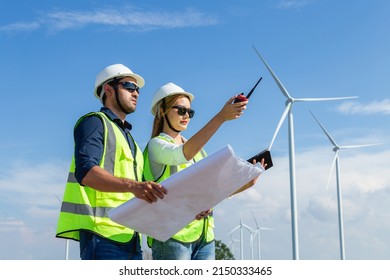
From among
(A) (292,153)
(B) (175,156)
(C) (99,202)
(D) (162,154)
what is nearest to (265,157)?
(B) (175,156)

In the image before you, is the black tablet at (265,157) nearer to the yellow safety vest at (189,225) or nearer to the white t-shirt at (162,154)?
the white t-shirt at (162,154)

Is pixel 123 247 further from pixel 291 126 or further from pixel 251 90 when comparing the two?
pixel 291 126

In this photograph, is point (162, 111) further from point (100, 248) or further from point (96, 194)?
point (100, 248)

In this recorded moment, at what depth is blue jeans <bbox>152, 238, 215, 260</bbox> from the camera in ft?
18.9

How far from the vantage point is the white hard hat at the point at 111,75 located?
5.57 m

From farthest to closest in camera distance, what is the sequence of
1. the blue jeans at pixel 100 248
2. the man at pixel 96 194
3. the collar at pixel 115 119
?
the collar at pixel 115 119, the blue jeans at pixel 100 248, the man at pixel 96 194

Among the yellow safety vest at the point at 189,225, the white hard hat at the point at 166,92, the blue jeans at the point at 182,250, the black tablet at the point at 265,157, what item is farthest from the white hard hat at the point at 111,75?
the blue jeans at the point at 182,250

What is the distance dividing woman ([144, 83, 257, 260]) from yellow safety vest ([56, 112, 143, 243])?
0.63 m

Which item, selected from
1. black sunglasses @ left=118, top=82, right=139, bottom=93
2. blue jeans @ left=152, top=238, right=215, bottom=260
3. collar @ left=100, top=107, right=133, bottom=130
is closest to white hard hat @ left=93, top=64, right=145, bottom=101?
black sunglasses @ left=118, top=82, right=139, bottom=93

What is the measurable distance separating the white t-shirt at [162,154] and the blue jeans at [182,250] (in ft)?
2.19

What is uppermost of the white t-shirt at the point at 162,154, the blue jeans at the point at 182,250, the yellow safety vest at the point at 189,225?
the white t-shirt at the point at 162,154

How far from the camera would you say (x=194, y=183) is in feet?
14.9

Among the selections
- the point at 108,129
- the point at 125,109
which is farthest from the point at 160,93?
the point at 108,129
